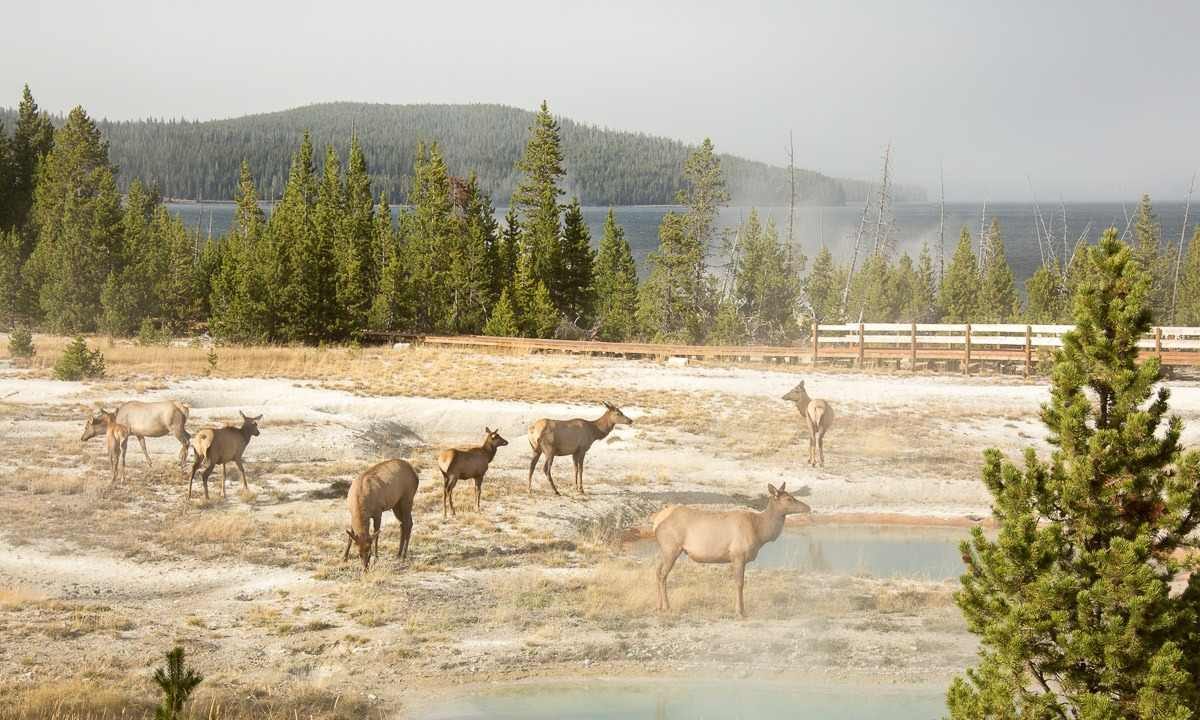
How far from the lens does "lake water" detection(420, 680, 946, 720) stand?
43.1 ft

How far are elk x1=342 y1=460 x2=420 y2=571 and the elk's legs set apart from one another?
430 centimetres

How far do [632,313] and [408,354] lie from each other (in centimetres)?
3119

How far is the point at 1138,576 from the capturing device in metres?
8.55

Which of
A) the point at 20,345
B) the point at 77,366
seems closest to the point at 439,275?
the point at 20,345

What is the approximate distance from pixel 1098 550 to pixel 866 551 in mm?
12464

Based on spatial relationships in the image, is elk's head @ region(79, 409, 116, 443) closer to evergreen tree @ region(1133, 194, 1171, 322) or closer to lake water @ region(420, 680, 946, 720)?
lake water @ region(420, 680, 946, 720)

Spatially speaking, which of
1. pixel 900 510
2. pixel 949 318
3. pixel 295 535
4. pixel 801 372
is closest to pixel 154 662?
pixel 295 535

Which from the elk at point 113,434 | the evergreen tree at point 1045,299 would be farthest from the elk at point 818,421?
the evergreen tree at point 1045,299

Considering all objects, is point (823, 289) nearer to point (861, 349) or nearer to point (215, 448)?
point (861, 349)

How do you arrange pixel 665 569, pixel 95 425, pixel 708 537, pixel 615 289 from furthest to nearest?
pixel 615 289 → pixel 95 425 → pixel 665 569 → pixel 708 537

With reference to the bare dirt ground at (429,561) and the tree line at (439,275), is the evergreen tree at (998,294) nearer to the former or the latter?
the tree line at (439,275)

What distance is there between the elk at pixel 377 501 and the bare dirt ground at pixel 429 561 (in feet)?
1.69

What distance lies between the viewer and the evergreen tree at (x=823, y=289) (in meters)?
75.2

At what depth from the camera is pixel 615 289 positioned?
261ft
